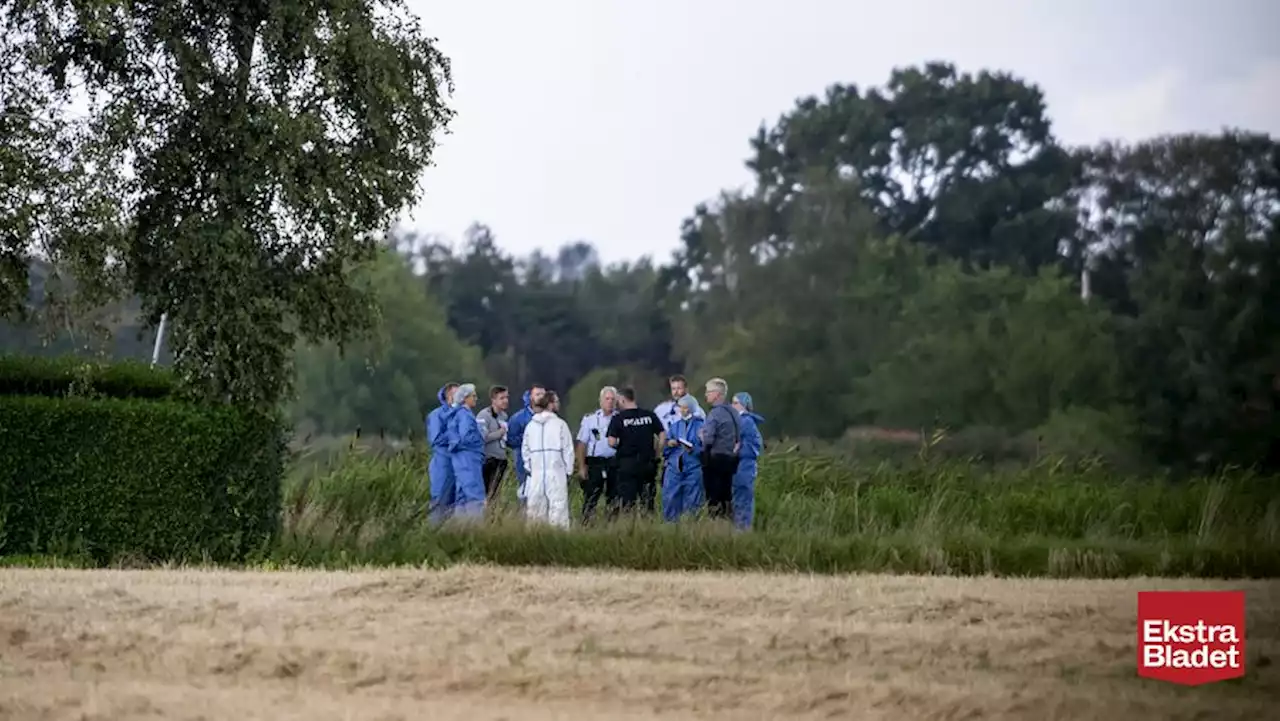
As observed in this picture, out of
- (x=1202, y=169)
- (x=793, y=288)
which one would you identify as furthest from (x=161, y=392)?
(x=793, y=288)

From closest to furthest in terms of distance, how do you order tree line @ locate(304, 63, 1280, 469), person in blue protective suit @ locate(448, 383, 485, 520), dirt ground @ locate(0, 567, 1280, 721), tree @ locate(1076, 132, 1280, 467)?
dirt ground @ locate(0, 567, 1280, 721)
person in blue protective suit @ locate(448, 383, 485, 520)
tree @ locate(1076, 132, 1280, 467)
tree line @ locate(304, 63, 1280, 469)

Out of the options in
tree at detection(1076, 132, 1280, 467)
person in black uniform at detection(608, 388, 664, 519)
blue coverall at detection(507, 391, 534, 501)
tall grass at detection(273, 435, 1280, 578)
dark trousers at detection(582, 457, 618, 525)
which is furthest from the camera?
tree at detection(1076, 132, 1280, 467)

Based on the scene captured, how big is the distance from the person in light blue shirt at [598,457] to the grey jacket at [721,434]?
1486 millimetres

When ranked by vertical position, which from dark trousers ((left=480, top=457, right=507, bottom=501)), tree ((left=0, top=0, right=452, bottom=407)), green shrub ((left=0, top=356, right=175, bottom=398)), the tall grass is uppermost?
tree ((left=0, top=0, right=452, bottom=407))

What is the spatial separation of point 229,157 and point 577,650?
8497mm

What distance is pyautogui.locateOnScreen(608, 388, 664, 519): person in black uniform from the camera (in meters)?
20.8

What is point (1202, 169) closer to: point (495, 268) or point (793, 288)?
point (793, 288)

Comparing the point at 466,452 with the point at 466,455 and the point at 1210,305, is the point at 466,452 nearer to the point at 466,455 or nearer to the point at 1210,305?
the point at 466,455

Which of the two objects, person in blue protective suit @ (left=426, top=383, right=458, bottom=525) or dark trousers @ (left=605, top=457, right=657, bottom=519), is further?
person in blue protective suit @ (left=426, top=383, right=458, bottom=525)

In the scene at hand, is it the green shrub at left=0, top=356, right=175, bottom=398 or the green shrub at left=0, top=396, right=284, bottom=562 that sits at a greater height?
the green shrub at left=0, top=356, right=175, bottom=398

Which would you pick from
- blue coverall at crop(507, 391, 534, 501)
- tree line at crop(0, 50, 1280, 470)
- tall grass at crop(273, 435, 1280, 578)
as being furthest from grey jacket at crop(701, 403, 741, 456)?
tree line at crop(0, 50, 1280, 470)

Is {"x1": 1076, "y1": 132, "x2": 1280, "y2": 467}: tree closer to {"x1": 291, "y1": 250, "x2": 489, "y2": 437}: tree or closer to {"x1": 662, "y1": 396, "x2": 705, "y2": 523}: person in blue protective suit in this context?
{"x1": 662, "y1": 396, "x2": 705, "y2": 523}: person in blue protective suit

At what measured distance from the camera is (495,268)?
89750 millimetres

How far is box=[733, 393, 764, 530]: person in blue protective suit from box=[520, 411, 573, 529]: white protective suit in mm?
1988
